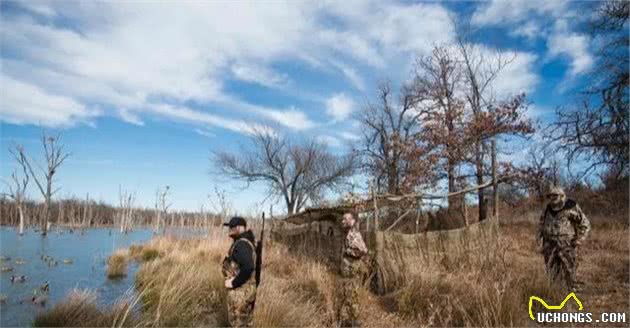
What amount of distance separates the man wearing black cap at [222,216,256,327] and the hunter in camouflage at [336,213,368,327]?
1379 millimetres

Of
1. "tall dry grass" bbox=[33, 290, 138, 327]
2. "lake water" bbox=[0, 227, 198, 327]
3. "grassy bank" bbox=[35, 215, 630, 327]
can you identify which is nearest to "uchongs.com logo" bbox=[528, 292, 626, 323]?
"grassy bank" bbox=[35, 215, 630, 327]

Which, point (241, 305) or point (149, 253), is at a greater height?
point (241, 305)

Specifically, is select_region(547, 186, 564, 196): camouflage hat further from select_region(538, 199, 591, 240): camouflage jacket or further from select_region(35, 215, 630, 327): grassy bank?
select_region(35, 215, 630, 327): grassy bank

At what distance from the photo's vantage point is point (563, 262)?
7426 millimetres

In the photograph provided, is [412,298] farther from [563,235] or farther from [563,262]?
[563,235]

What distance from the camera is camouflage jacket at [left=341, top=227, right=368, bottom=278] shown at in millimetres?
6738

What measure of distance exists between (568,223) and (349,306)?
3868 mm

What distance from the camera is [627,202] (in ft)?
59.9

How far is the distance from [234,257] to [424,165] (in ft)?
48.0

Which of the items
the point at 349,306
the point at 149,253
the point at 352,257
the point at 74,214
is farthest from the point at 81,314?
the point at 74,214

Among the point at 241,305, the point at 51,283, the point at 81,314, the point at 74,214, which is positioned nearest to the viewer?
the point at 241,305

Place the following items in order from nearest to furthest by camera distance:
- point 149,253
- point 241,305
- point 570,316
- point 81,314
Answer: point 241,305 < point 570,316 < point 81,314 < point 149,253

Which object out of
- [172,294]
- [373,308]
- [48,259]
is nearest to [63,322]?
[172,294]

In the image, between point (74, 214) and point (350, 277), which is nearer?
point (350, 277)
